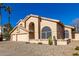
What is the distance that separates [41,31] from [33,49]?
A: 2694 mm

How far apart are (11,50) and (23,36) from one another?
184cm

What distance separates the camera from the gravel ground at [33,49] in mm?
16422

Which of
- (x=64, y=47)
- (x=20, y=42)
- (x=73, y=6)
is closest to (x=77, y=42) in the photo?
(x=64, y=47)

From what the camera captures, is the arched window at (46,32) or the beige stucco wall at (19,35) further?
the arched window at (46,32)

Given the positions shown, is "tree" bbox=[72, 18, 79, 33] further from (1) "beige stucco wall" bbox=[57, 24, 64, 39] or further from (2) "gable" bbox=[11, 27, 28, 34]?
(2) "gable" bbox=[11, 27, 28, 34]

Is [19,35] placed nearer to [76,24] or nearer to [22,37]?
[22,37]

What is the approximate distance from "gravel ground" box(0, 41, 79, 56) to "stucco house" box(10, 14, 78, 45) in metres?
0.65

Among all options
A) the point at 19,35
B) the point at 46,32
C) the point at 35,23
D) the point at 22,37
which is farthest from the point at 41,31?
the point at 19,35

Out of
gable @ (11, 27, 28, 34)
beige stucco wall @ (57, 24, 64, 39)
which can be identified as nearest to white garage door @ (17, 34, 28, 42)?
gable @ (11, 27, 28, 34)

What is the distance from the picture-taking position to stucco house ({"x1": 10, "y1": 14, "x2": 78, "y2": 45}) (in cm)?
1858

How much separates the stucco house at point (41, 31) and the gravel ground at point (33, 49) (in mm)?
652

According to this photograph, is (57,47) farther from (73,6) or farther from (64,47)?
(73,6)

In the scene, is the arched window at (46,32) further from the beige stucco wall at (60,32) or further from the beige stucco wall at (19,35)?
the beige stucco wall at (19,35)

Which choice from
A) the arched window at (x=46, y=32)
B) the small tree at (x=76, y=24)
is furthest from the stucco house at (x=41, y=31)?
the small tree at (x=76, y=24)
